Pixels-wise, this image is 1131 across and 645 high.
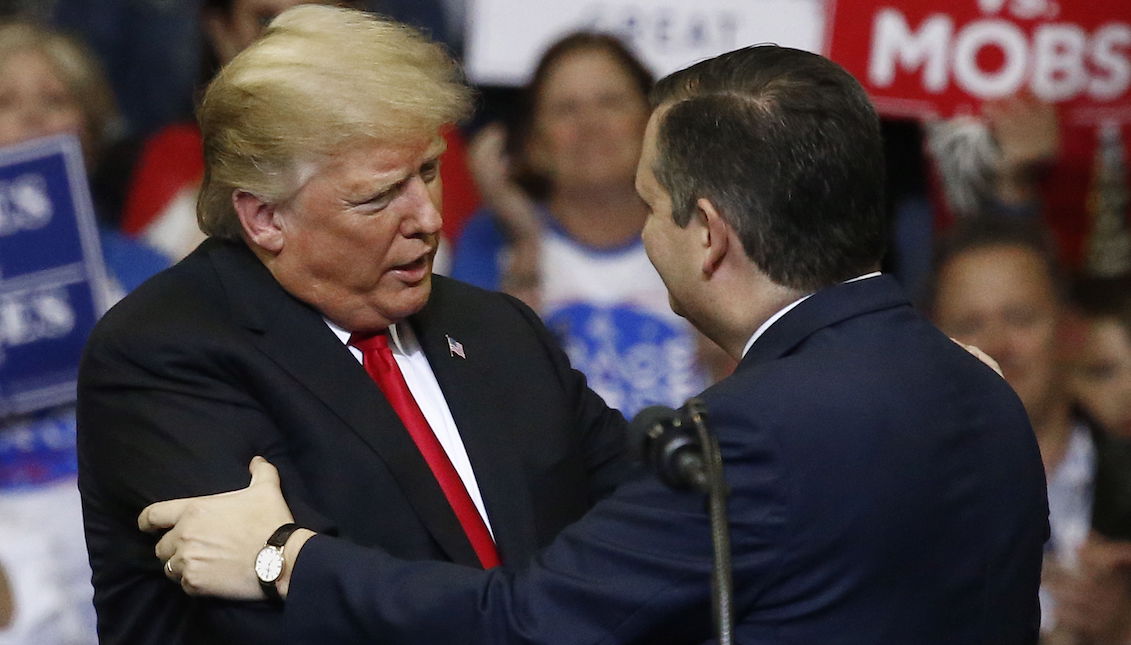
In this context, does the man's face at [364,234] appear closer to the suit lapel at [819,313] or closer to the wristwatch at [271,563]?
the wristwatch at [271,563]

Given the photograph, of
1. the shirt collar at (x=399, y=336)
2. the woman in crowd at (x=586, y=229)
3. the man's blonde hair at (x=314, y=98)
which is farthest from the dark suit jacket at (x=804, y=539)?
the woman in crowd at (x=586, y=229)

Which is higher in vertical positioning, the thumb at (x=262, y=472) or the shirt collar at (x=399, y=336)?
the shirt collar at (x=399, y=336)

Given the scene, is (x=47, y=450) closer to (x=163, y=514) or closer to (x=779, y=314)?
(x=163, y=514)

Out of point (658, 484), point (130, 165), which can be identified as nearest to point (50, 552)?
point (130, 165)

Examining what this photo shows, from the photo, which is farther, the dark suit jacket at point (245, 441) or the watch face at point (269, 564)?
the dark suit jacket at point (245, 441)

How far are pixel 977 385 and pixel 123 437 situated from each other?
1.15 m

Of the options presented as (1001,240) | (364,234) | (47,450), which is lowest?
(47,450)

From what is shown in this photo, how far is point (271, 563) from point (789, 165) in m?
0.83

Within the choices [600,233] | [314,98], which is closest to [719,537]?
[314,98]

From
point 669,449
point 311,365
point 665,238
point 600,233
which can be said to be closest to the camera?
point 669,449

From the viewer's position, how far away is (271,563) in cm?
192

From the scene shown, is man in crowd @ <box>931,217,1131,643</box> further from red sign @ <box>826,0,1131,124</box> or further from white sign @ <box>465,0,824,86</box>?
white sign @ <box>465,0,824,86</box>

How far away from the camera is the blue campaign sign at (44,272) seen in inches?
167

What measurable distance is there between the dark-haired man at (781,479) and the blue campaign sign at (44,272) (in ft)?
8.07
